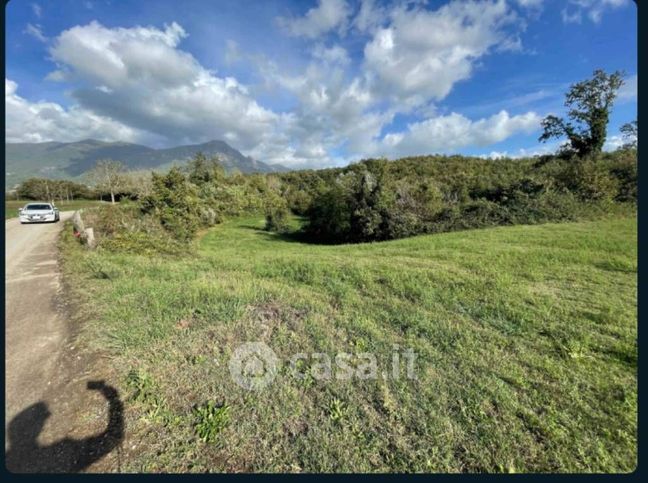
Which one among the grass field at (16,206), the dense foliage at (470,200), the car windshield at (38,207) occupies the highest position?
the grass field at (16,206)

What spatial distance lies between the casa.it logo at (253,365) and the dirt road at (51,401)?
952 millimetres

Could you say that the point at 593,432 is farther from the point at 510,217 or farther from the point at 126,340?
the point at 510,217

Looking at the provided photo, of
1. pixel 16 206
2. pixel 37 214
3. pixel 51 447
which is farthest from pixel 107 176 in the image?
pixel 51 447

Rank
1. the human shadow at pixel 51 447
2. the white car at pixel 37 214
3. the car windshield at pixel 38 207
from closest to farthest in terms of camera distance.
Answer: the human shadow at pixel 51 447, the white car at pixel 37 214, the car windshield at pixel 38 207

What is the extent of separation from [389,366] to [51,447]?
276 cm

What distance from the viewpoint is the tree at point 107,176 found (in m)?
46.9

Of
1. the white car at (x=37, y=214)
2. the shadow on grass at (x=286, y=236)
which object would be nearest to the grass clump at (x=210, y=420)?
the shadow on grass at (x=286, y=236)

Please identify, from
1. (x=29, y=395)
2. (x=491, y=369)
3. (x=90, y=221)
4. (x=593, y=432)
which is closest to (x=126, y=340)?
(x=29, y=395)

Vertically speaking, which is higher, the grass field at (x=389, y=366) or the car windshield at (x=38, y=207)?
the car windshield at (x=38, y=207)

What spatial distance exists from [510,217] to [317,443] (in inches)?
479

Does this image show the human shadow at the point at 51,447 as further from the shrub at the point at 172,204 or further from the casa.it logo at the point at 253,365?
the shrub at the point at 172,204

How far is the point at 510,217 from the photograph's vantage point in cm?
1118

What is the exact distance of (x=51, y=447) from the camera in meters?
1.99

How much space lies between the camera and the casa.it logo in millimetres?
2600
